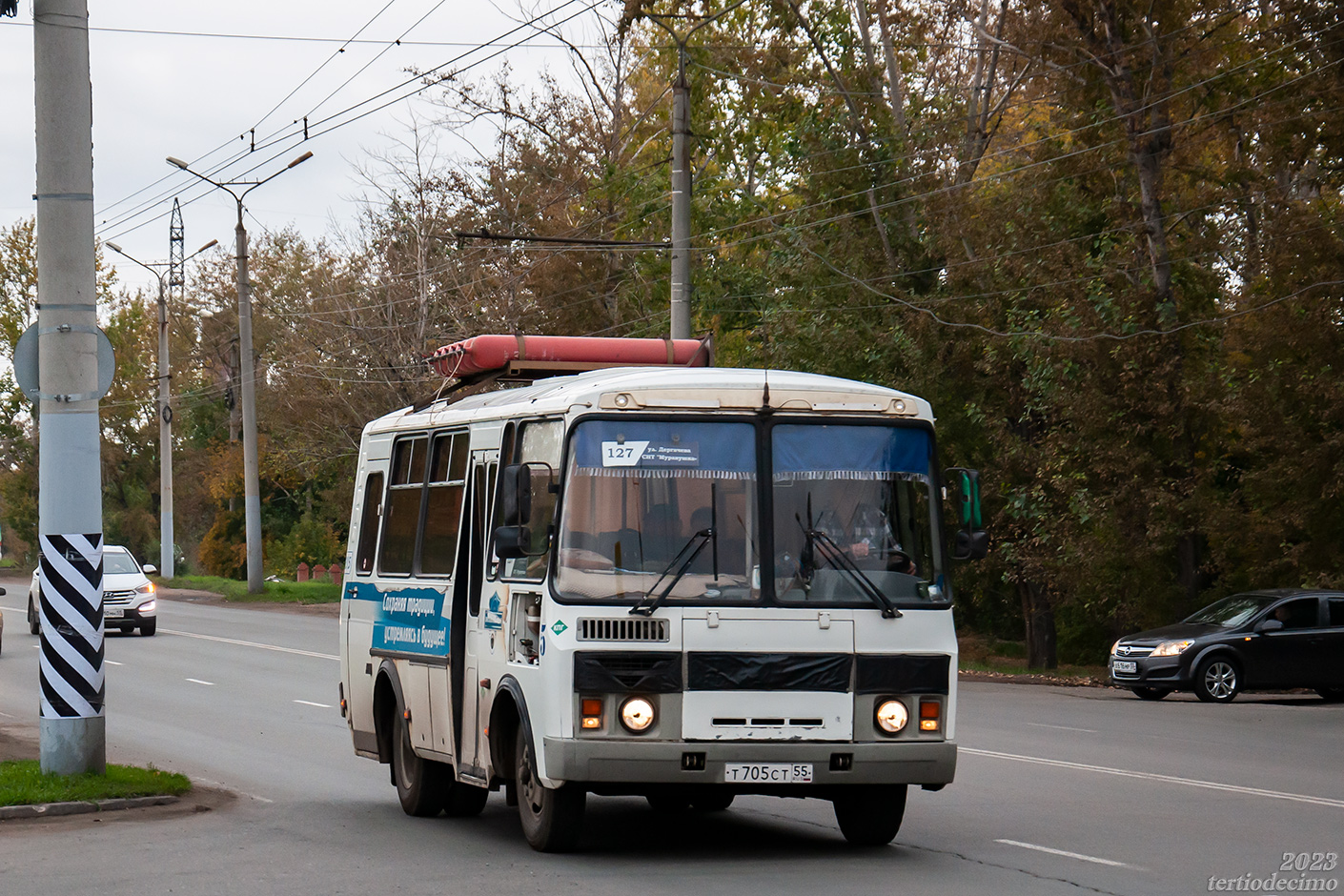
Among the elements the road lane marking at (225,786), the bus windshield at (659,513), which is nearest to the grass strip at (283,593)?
the road lane marking at (225,786)

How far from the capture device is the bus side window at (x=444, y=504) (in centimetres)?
1174

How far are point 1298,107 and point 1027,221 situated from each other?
16.4 feet

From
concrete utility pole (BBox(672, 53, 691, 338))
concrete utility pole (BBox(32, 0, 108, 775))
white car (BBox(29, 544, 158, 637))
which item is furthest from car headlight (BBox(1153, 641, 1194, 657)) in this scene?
white car (BBox(29, 544, 158, 637))

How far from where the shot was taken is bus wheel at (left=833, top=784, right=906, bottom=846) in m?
Answer: 10.3

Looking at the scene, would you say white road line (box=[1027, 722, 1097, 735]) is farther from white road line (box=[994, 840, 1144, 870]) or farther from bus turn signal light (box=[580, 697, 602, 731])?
bus turn signal light (box=[580, 697, 602, 731])

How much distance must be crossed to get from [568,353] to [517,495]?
340 cm

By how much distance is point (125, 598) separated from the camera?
34969 mm

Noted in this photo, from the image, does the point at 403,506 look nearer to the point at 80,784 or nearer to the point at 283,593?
the point at 80,784

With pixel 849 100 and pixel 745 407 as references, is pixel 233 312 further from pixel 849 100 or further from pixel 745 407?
pixel 745 407

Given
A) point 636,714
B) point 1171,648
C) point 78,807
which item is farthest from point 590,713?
point 1171,648

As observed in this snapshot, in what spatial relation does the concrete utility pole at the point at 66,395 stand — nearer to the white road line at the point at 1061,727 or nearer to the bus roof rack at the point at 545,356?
the bus roof rack at the point at 545,356

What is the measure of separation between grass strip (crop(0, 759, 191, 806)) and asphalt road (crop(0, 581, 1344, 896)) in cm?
57

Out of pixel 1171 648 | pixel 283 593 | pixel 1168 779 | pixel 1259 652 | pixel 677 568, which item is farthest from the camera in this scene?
pixel 283 593

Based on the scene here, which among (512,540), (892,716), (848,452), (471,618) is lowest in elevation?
(892,716)
